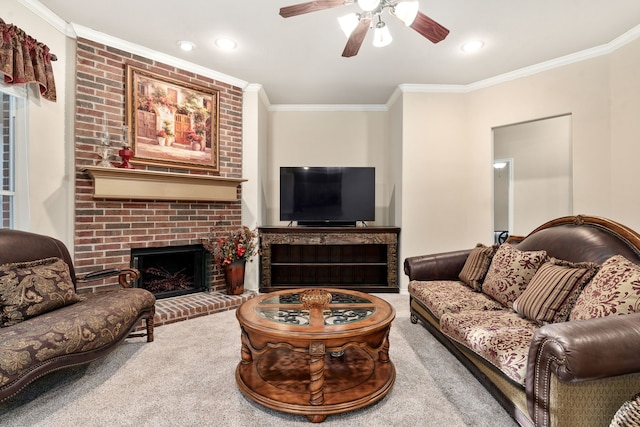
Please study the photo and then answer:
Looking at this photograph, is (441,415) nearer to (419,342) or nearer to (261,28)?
(419,342)

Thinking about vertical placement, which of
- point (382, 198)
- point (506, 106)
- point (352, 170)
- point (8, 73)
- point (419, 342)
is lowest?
point (419, 342)

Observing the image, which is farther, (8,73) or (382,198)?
(382,198)

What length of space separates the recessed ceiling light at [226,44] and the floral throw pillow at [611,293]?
342cm

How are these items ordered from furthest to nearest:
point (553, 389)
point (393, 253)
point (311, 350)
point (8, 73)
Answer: point (393, 253) < point (8, 73) < point (311, 350) < point (553, 389)

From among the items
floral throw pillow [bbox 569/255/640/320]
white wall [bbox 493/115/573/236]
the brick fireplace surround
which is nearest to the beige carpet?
floral throw pillow [bbox 569/255/640/320]

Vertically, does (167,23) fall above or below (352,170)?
above

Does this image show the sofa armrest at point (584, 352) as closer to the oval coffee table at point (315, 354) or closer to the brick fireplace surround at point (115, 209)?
the oval coffee table at point (315, 354)

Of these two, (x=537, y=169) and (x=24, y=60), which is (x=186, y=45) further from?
(x=537, y=169)

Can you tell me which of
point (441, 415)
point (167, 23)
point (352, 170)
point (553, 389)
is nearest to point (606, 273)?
point (553, 389)

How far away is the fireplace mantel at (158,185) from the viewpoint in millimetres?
2939

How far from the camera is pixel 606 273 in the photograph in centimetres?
167

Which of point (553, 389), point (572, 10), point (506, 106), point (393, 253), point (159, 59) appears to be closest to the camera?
point (553, 389)

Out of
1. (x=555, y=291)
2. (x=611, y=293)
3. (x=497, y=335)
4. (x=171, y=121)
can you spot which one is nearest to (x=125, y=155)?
(x=171, y=121)

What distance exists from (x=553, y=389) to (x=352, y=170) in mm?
3412
